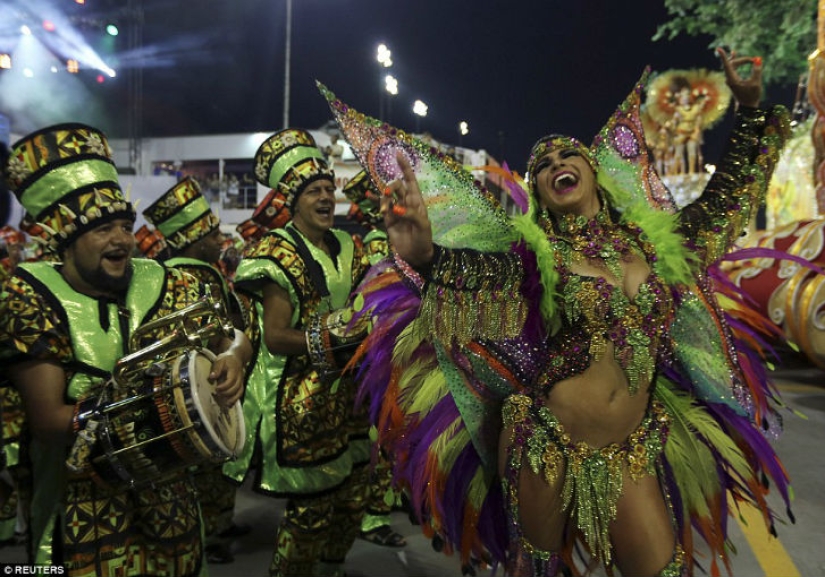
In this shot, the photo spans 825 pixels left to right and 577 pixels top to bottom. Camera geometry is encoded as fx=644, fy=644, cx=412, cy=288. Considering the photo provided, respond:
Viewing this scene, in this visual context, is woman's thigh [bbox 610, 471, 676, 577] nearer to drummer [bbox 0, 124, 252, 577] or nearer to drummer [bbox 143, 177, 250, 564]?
drummer [bbox 0, 124, 252, 577]

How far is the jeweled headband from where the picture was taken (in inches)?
97.2

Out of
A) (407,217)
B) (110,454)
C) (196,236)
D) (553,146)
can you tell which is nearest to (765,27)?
(196,236)

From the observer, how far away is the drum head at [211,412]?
1.95 metres

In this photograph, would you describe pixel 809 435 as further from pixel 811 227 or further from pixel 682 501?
pixel 682 501

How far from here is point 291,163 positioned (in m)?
3.65

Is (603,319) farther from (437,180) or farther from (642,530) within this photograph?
(437,180)

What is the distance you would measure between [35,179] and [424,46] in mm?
17048

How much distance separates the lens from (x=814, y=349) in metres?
7.18

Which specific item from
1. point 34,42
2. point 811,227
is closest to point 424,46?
point 34,42

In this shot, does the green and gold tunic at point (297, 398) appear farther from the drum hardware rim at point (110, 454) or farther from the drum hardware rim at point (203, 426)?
the drum hardware rim at point (110, 454)

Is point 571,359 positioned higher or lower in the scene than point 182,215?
lower

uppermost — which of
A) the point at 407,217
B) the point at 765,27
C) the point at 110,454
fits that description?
the point at 765,27

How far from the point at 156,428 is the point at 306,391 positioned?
1.29m

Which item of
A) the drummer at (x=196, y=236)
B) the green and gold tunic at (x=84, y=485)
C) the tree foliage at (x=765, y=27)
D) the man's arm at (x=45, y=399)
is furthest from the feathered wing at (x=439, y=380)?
the tree foliage at (x=765, y=27)
